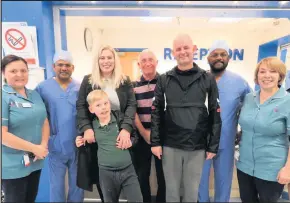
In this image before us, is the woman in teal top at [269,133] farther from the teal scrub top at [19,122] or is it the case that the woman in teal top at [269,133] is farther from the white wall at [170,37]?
the white wall at [170,37]

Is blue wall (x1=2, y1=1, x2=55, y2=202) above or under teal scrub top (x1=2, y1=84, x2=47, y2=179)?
above

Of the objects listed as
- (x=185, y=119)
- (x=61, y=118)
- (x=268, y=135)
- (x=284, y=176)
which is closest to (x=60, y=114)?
(x=61, y=118)

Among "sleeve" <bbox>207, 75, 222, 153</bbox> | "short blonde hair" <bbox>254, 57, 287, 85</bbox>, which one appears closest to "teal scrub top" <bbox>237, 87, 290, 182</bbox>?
"short blonde hair" <bbox>254, 57, 287, 85</bbox>

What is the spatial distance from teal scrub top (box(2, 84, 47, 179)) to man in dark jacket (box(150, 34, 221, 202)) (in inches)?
36.2

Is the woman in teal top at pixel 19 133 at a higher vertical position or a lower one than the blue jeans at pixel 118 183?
higher

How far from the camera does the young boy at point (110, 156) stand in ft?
5.29

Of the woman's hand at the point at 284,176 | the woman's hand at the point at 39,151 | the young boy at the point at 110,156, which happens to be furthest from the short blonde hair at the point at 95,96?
the woman's hand at the point at 284,176

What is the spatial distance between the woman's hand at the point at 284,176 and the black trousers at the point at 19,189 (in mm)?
1873

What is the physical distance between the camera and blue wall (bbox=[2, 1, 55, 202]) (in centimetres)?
196

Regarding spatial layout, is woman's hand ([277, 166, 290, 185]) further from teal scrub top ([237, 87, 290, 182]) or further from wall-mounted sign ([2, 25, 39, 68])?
wall-mounted sign ([2, 25, 39, 68])

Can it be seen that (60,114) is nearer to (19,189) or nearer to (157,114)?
(19,189)

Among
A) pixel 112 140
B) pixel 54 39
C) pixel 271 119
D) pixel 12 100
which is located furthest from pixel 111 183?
pixel 54 39

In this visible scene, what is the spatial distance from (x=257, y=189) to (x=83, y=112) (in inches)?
58.3

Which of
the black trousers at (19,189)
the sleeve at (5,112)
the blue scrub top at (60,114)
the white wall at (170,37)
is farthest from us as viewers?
the white wall at (170,37)
